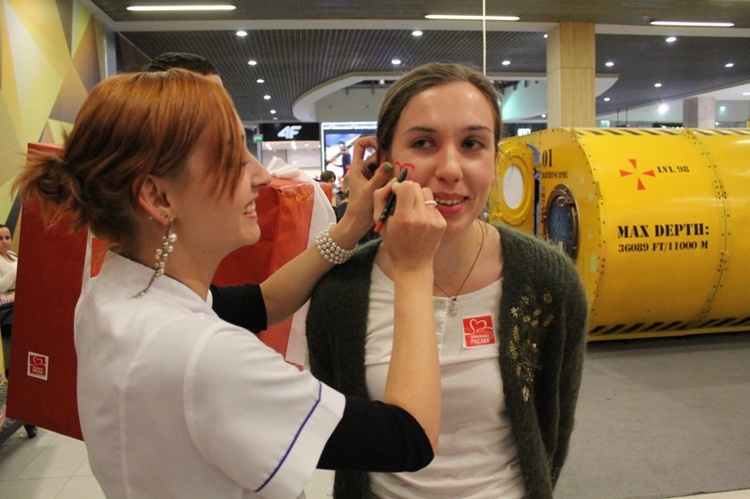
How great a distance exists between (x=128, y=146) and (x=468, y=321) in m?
0.75

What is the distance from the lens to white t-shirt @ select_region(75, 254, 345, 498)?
68cm

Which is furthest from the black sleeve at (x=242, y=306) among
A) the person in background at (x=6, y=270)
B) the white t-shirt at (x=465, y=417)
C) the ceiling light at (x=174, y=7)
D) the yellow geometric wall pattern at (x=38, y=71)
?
the ceiling light at (x=174, y=7)

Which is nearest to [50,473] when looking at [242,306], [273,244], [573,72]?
[273,244]

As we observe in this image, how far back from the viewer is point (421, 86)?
1207 millimetres

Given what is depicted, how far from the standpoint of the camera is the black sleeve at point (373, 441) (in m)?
0.78

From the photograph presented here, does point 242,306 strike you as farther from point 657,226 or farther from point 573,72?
point 573,72

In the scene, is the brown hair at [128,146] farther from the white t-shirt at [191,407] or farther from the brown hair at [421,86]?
the brown hair at [421,86]

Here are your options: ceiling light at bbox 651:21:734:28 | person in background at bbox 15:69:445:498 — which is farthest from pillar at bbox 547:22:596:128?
person in background at bbox 15:69:445:498

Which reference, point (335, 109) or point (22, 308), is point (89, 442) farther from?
point (335, 109)

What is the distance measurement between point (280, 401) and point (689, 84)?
62.6ft

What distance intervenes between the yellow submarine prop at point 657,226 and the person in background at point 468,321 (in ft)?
10.9

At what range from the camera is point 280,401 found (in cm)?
72

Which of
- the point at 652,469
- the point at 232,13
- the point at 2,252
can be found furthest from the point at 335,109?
the point at 652,469

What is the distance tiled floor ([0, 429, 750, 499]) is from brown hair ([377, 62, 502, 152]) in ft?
6.72
